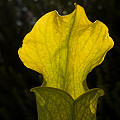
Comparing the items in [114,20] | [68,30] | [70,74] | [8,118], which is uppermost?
[68,30]

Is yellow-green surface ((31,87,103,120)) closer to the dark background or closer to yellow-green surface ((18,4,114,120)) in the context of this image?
yellow-green surface ((18,4,114,120))

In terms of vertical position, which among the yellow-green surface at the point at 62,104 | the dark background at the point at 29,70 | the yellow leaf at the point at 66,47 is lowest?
the dark background at the point at 29,70

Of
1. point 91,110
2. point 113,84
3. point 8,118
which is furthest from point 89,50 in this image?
point 8,118

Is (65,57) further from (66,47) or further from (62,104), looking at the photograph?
(62,104)

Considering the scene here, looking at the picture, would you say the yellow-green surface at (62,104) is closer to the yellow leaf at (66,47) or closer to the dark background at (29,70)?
the yellow leaf at (66,47)

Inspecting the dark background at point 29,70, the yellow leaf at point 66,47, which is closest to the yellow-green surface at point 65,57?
the yellow leaf at point 66,47

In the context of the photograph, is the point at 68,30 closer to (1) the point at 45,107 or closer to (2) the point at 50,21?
(2) the point at 50,21
